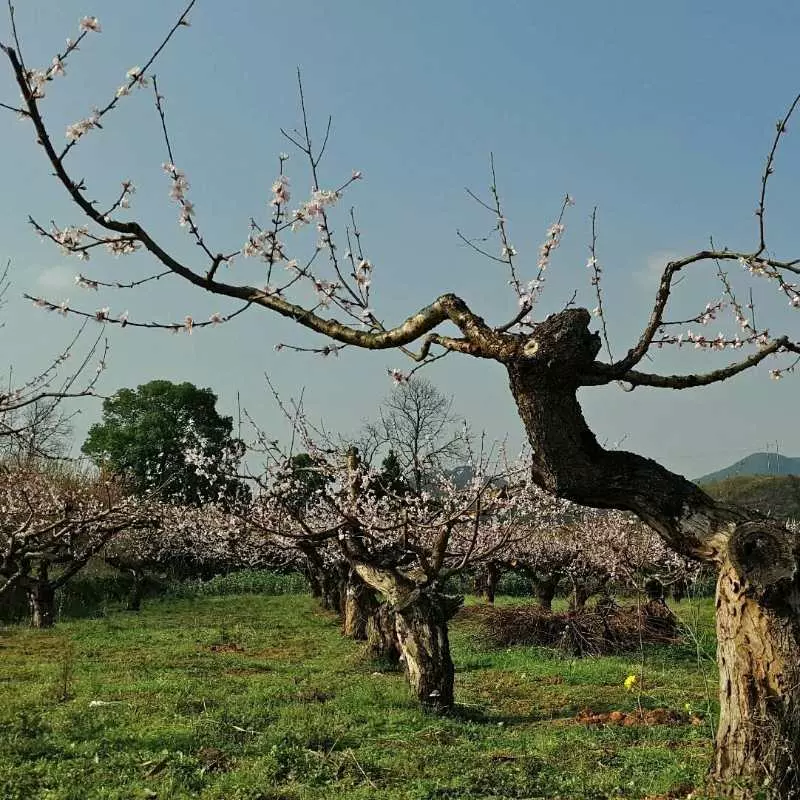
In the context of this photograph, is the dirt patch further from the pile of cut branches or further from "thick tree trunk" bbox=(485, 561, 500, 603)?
"thick tree trunk" bbox=(485, 561, 500, 603)

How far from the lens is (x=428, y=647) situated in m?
8.96

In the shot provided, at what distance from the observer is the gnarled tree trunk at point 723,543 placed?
4.73 m

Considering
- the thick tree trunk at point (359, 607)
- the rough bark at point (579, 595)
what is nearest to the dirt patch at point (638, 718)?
the thick tree trunk at point (359, 607)

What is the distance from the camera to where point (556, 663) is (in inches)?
499

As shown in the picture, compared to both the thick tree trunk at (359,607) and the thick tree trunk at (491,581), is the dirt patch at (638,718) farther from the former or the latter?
the thick tree trunk at (491,581)

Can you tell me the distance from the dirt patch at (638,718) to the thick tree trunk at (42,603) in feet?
46.7

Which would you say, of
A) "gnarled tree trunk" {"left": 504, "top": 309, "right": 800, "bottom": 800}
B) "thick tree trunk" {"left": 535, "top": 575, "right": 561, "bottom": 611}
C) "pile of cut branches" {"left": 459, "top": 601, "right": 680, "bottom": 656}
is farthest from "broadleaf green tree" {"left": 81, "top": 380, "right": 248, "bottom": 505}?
"gnarled tree trunk" {"left": 504, "top": 309, "right": 800, "bottom": 800}

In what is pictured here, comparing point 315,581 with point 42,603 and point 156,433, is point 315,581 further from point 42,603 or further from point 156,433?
point 156,433

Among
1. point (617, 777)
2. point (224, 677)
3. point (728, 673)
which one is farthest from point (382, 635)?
point (728, 673)

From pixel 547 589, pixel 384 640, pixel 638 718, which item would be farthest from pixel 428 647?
pixel 547 589

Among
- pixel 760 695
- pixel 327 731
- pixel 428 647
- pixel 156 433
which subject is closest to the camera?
pixel 760 695

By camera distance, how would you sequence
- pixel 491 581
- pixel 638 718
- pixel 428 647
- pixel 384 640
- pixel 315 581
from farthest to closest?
1. pixel 491 581
2. pixel 315 581
3. pixel 384 640
4. pixel 428 647
5. pixel 638 718

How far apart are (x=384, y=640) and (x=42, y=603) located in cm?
1092

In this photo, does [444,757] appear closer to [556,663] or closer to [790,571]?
[790,571]
